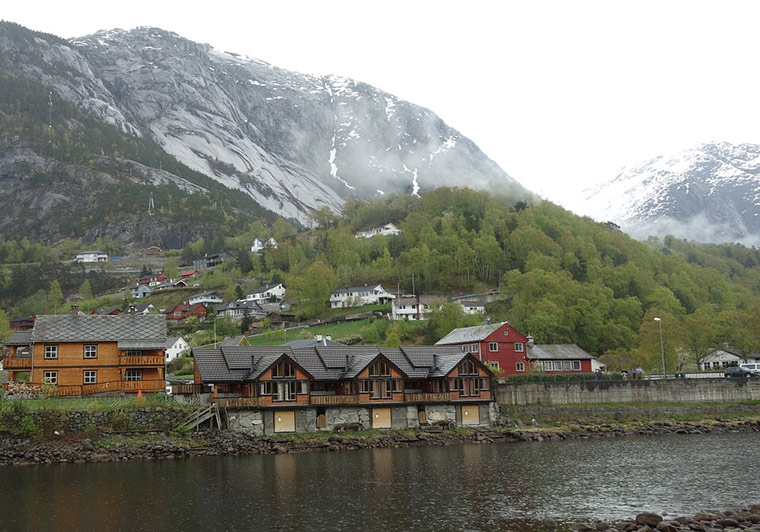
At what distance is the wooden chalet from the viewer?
5997cm

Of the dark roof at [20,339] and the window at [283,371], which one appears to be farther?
the dark roof at [20,339]

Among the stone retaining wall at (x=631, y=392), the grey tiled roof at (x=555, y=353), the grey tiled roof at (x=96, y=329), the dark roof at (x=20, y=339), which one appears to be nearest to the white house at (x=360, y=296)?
the grey tiled roof at (x=555, y=353)

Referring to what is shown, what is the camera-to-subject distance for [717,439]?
59594 millimetres

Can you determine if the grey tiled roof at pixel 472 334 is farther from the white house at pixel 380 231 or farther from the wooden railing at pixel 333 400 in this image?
the white house at pixel 380 231

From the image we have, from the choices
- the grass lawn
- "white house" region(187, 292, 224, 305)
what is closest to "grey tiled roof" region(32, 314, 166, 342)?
the grass lawn

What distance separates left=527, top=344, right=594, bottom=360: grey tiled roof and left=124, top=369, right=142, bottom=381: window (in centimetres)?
→ 4411

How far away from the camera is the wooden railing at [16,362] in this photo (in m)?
62.5

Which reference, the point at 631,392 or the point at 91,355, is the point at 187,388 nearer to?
the point at 91,355

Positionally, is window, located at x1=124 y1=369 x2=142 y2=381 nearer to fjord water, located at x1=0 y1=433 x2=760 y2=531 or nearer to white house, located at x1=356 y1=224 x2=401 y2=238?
fjord water, located at x1=0 y1=433 x2=760 y2=531

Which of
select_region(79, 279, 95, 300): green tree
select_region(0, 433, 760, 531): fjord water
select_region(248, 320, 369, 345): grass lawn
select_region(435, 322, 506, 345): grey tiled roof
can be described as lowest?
select_region(0, 433, 760, 531): fjord water

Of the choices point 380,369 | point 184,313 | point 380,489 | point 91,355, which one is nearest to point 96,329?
point 91,355

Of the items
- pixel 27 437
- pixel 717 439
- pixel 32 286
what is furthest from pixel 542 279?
pixel 32 286

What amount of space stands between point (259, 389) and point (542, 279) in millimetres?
64333

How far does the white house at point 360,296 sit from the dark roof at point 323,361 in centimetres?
6167
